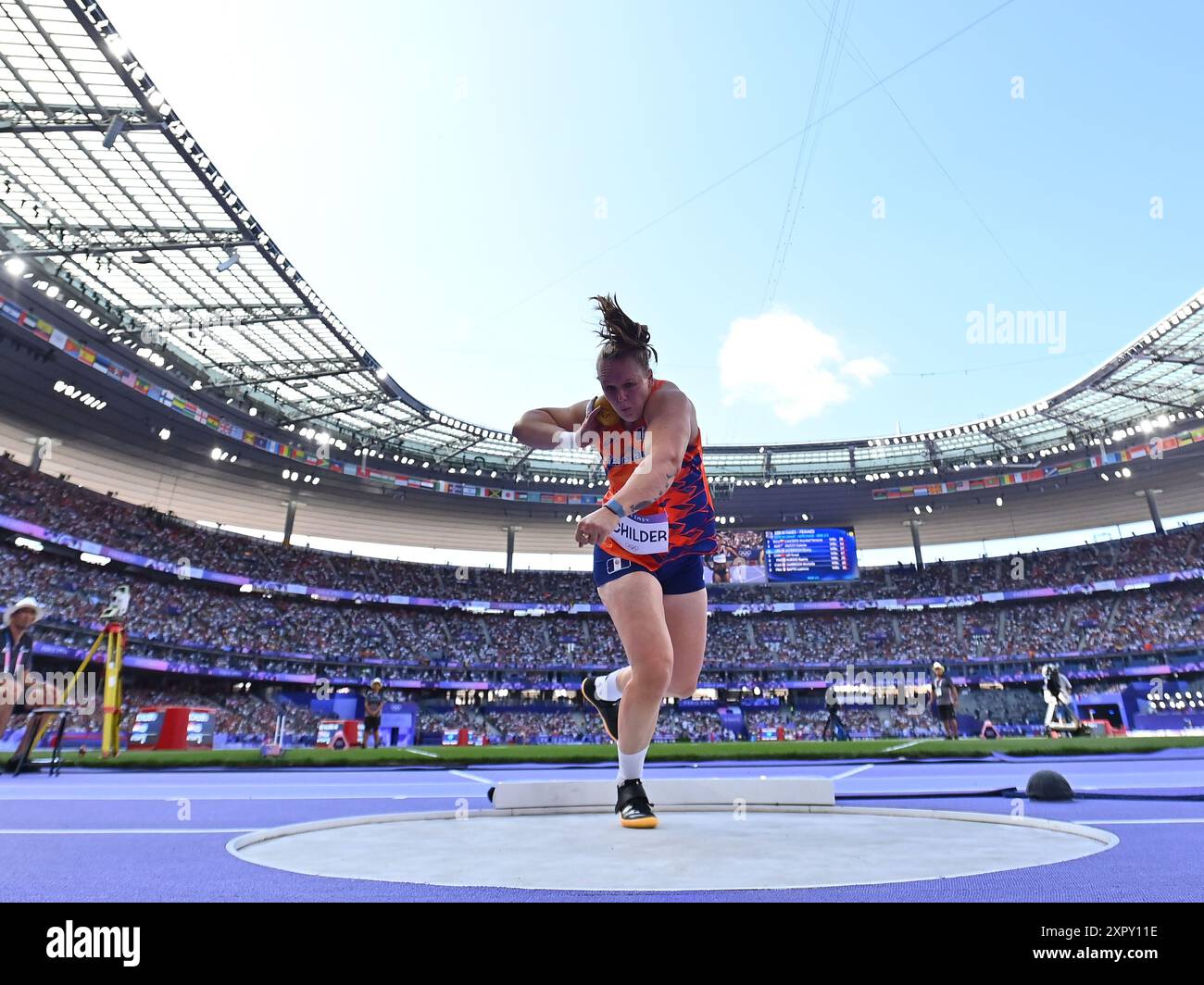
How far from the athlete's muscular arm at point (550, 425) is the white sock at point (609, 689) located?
1.54 m

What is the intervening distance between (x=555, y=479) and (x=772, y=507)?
576 inches

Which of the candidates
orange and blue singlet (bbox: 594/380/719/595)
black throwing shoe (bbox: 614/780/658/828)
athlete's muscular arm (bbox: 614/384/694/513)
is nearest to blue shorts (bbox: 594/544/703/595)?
orange and blue singlet (bbox: 594/380/719/595)

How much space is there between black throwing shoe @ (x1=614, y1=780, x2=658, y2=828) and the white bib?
51.3 inches

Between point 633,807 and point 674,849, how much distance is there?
94cm

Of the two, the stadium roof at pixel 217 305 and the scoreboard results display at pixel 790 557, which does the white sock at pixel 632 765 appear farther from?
the scoreboard results display at pixel 790 557

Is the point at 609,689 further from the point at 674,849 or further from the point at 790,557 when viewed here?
the point at 790,557

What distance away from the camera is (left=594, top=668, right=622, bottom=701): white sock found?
4.51 metres

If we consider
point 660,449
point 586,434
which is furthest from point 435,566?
point 660,449

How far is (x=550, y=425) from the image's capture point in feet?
12.9

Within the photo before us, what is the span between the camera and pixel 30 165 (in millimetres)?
19391

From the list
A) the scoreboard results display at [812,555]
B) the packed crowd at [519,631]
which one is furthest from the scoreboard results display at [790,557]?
the packed crowd at [519,631]

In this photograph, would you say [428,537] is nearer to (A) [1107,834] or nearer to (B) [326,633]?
(B) [326,633]
